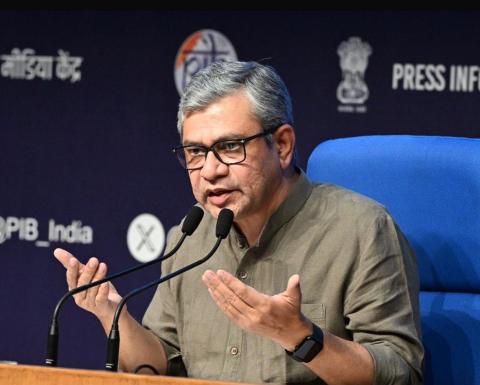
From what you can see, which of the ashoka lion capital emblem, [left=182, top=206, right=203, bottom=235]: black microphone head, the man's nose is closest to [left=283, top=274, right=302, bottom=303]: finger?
[left=182, top=206, right=203, bottom=235]: black microphone head

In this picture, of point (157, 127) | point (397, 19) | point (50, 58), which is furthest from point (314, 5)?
point (50, 58)

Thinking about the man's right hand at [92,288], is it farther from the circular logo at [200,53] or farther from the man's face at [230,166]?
the circular logo at [200,53]

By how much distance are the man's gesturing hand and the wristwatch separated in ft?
0.12

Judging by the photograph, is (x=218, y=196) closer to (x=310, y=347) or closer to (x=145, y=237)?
(x=310, y=347)

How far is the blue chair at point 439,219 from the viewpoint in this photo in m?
2.47

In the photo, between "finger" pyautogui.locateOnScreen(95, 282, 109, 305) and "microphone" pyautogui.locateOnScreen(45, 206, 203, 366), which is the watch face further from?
"finger" pyautogui.locateOnScreen(95, 282, 109, 305)

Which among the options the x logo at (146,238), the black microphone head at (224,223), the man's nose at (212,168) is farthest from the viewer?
the x logo at (146,238)

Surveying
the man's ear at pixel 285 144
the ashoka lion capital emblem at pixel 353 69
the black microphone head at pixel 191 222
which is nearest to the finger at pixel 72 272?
the black microphone head at pixel 191 222

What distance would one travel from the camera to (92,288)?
7.62 feet

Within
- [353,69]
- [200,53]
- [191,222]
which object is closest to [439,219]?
[191,222]

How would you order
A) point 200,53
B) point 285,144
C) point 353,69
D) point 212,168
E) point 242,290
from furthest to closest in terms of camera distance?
point 200,53 → point 353,69 → point 285,144 → point 212,168 → point 242,290

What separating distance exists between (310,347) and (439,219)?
61 cm

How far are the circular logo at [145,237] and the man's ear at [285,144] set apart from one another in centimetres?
151

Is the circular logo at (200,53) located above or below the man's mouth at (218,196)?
above
